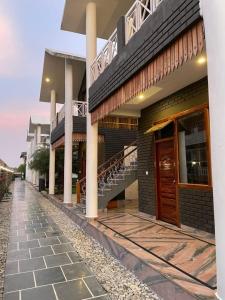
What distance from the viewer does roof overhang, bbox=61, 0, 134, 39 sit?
730 centimetres

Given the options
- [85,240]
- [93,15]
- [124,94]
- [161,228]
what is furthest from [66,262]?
[93,15]

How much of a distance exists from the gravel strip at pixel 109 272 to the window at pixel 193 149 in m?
2.47

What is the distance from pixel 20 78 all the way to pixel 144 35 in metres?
54.6

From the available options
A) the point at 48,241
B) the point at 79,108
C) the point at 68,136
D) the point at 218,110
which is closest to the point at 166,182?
the point at 48,241

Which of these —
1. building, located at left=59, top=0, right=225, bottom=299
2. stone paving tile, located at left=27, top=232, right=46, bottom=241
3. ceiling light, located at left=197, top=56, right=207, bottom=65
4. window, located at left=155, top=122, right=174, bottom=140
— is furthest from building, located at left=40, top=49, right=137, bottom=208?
ceiling light, located at left=197, top=56, right=207, bottom=65

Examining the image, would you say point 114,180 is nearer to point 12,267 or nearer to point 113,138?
point 113,138

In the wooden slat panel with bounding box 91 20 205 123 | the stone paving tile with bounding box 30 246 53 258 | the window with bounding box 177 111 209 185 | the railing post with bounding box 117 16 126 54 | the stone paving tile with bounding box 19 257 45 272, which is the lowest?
the stone paving tile with bounding box 19 257 45 272

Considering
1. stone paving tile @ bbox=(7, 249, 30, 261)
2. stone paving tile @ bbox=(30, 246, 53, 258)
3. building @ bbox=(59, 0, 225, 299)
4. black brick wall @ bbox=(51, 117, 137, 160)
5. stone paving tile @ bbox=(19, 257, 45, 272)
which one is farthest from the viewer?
black brick wall @ bbox=(51, 117, 137, 160)

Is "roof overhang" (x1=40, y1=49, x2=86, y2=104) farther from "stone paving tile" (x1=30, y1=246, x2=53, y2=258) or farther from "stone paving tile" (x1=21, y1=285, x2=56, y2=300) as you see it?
"stone paving tile" (x1=21, y1=285, x2=56, y2=300)

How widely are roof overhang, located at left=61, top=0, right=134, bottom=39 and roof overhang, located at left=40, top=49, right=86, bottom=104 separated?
88.3 inches

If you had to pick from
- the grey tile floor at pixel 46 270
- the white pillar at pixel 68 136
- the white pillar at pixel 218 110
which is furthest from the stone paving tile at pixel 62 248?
the white pillar at pixel 68 136

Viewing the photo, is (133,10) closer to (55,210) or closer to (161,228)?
(161,228)

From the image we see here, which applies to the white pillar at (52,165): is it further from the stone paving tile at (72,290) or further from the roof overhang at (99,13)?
the stone paving tile at (72,290)

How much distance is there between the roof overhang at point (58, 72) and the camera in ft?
35.4
